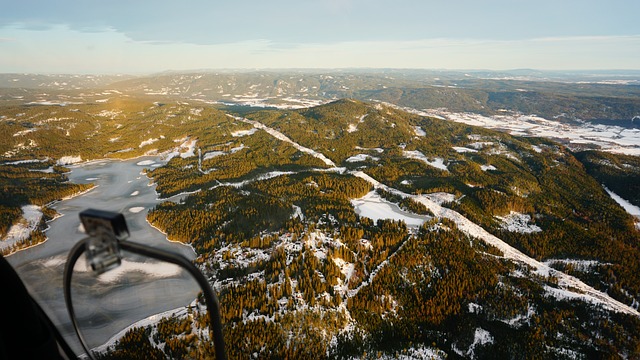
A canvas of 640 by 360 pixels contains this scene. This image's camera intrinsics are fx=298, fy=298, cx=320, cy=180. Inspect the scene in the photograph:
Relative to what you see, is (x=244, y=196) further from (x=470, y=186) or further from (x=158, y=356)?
(x=470, y=186)

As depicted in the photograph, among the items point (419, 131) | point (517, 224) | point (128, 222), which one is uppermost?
point (419, 131)

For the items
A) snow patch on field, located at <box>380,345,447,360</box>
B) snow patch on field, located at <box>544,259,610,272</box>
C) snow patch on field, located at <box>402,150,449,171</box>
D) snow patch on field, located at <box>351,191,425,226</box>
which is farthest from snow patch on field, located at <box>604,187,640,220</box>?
snow patch on field, located at <box>380,345,447,360</box>

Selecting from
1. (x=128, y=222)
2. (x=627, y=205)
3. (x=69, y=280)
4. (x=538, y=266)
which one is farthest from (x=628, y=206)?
(x=69, y=280)

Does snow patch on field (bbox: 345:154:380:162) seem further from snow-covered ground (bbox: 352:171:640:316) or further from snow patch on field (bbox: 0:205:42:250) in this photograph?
snow patch on field (bbox: 0:205:42:250)

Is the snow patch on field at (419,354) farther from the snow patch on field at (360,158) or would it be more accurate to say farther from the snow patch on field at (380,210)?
the snow patch on field at (360,158)

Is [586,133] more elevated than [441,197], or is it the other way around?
[586,133]

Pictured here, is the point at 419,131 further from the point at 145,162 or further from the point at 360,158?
the point at 145,162
